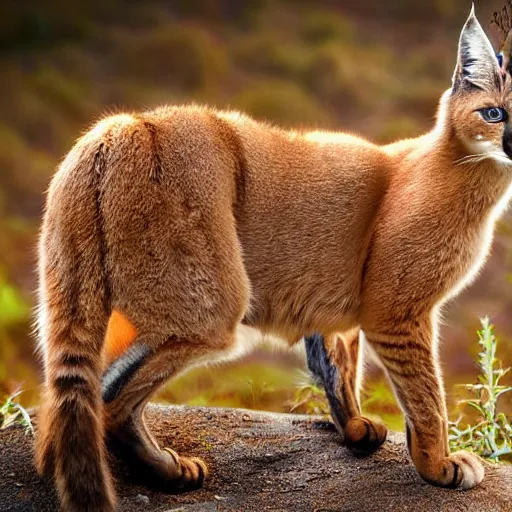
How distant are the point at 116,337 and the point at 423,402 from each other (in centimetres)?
95

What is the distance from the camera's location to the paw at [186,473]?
8.57 ft

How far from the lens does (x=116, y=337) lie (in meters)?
2.56

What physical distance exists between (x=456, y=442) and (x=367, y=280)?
0.82 m

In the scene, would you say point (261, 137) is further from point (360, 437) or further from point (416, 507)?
point (416, 507)

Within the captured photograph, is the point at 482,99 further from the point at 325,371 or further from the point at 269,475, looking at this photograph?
the point at 269,475

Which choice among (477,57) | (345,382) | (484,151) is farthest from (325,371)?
(477,57)

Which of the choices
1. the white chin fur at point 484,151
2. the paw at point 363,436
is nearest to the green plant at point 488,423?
the paw at point 363,436

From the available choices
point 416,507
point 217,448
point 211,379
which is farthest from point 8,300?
point 416,507

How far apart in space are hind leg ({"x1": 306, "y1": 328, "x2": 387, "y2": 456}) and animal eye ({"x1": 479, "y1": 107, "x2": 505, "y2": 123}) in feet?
2.89

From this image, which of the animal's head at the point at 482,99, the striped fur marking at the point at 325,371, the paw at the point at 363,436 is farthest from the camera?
Result: the striped fur marking at the point at 325,371

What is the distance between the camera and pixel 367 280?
110 inches

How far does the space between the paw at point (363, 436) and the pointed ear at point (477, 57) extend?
45.6 inches

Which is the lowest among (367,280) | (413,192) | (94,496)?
(94,496)

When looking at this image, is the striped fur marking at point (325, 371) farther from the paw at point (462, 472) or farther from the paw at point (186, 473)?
the paw at point (186, 473)
